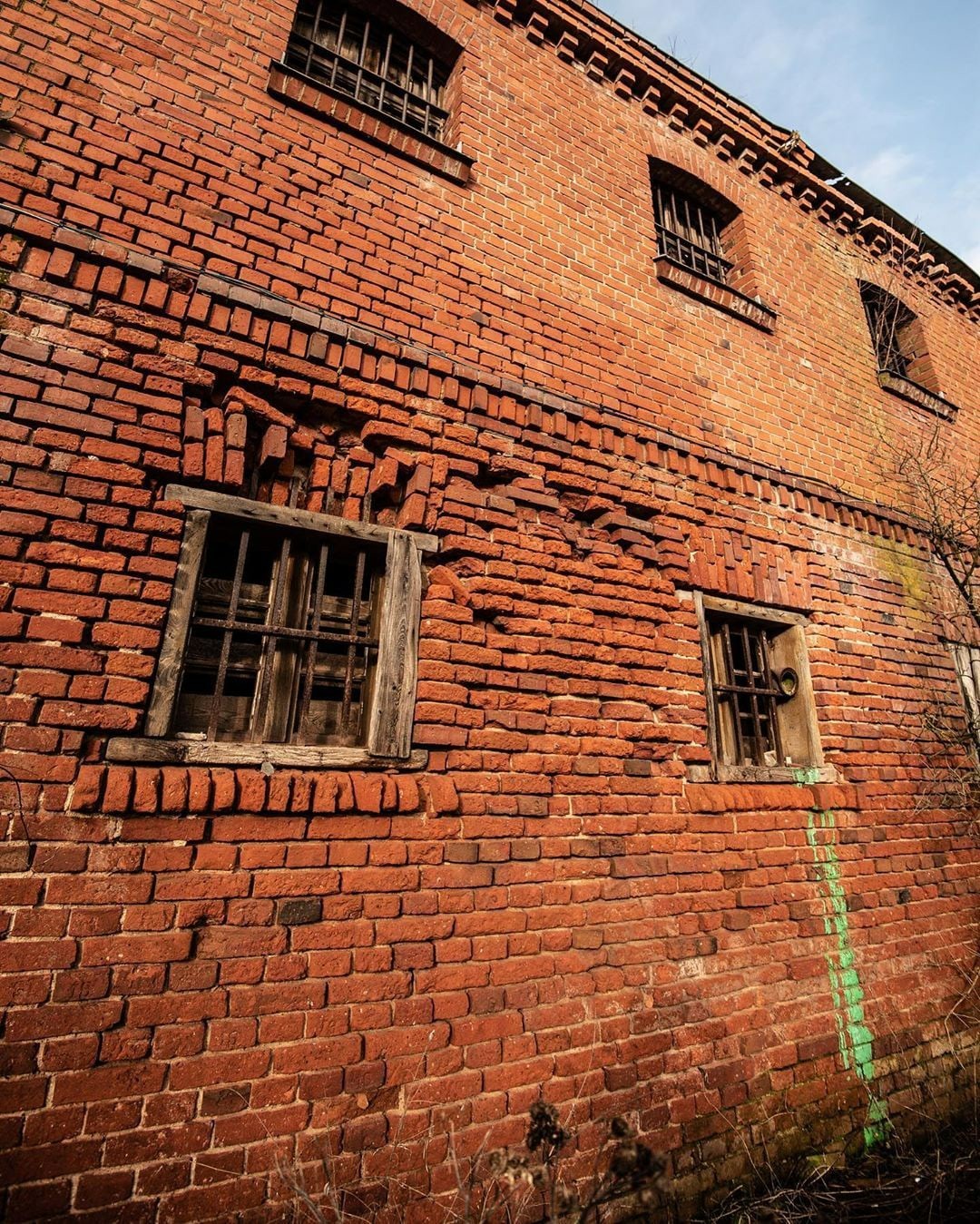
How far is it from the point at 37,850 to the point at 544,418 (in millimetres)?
2836

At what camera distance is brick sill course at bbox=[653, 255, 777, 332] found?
4102 millimetres

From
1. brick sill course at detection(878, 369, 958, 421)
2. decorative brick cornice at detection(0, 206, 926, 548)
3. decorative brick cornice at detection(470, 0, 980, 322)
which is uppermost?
decorative brick cornice at detection(470, 0, 980, 322)

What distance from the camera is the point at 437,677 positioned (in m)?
2.62

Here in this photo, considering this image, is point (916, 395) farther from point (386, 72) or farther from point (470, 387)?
point (386, 72)

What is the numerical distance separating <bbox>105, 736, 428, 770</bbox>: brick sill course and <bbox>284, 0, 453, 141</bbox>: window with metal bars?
3.58 meters

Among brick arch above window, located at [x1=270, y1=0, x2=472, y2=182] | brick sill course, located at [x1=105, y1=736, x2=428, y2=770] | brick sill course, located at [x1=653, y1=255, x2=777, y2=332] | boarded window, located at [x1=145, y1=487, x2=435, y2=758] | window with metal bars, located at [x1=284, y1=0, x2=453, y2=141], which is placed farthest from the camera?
brick sill course, located at [x1=653, y1=255, x2=777, y2=332]

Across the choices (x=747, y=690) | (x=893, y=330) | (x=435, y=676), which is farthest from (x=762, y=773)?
(x=893, y=330)

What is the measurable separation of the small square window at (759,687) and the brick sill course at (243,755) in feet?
6.46

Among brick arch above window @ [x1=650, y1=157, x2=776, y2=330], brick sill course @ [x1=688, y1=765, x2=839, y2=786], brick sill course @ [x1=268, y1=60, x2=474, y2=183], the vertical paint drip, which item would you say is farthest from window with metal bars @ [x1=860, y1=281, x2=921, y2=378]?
the vertical paint drip

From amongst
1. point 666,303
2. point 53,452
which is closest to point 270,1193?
point 53,452

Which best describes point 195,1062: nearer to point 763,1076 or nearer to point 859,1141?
point 763,1076

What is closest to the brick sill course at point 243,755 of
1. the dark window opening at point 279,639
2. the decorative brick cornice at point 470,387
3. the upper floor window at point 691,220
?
the dark window opening at point 279,639

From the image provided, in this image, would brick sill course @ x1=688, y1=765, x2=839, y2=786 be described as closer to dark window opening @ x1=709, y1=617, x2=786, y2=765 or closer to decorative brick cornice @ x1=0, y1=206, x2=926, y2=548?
dark window opening @ x1=709, y1=617, x2=786, y2=765

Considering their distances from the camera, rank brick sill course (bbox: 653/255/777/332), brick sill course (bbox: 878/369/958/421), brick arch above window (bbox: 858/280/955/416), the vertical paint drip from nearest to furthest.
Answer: the vertical paint drip < brick sill course (bbox: 653/255/777/332) < brick sill course (bbox: 878/369/958/421) < brick arch above window (bbox: 858/280/955/416)
